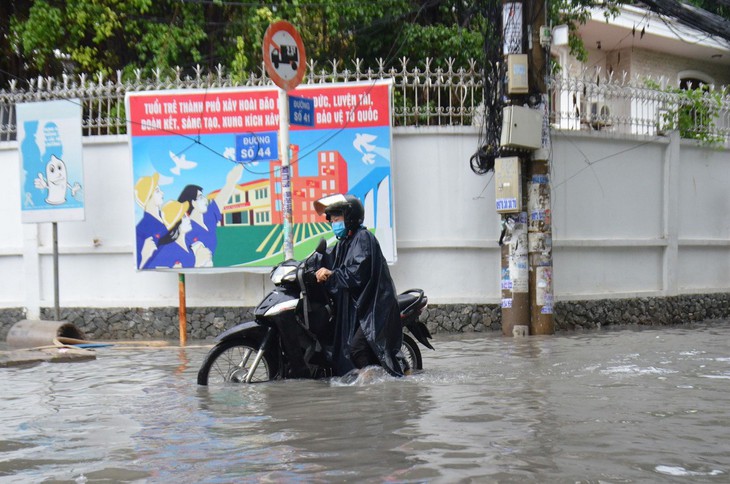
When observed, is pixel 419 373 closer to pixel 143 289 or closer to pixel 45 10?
pixel 143 289

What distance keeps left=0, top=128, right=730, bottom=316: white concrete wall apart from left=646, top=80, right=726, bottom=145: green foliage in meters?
0.21

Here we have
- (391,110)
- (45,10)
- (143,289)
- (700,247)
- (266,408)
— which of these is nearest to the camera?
(266,408)

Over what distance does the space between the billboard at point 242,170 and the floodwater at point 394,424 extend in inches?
107

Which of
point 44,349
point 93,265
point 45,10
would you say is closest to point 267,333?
point 44,349

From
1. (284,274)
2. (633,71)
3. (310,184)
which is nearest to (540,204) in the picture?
(310,184)

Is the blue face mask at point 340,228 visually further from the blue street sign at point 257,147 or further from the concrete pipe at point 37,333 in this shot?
the concrete pipe at point 37,333

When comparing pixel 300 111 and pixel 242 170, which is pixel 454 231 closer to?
pixel 242 170

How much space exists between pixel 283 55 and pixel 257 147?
2.67 meters

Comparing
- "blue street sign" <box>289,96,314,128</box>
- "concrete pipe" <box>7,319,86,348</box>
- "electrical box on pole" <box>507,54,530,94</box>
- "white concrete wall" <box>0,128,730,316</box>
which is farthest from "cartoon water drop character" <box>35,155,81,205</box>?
"electrical box on pole" <box>507,54,530,94</box>

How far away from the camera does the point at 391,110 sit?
35.9 ft

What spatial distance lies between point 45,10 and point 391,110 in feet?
21.4

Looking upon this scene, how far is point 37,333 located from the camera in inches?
408

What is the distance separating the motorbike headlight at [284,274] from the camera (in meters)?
6.85

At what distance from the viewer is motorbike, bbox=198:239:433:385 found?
681cm
